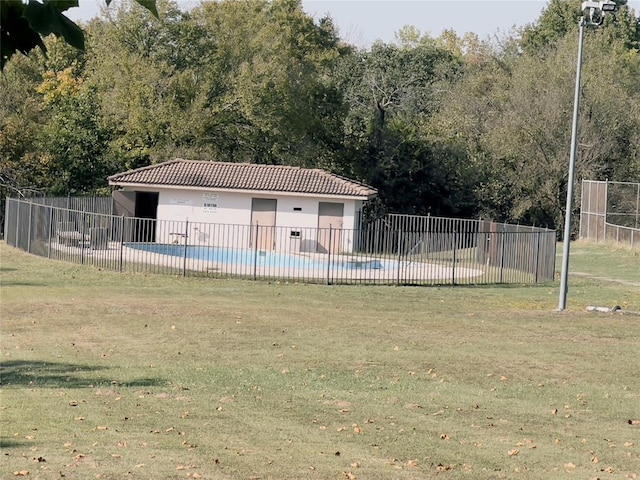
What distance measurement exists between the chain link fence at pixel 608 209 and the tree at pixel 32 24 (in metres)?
47.7

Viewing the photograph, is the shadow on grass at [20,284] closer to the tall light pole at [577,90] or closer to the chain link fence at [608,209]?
the tall light pole at [577,90]

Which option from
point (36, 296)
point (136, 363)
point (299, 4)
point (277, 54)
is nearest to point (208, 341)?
point (136, 363)

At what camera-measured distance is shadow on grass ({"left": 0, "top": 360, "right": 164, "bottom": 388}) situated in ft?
46.9

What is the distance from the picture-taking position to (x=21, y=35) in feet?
11.1

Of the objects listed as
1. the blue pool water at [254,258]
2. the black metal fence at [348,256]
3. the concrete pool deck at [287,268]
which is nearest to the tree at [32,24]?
the black metal fence at [348,256]

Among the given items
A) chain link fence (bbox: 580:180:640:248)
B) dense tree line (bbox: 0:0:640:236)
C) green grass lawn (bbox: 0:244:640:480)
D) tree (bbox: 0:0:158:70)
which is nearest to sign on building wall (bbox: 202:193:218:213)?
dense tree line (bbox: 0:0:640:236)

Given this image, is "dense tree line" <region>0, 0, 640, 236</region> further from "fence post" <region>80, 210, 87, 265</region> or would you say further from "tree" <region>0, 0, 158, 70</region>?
"tree" <region>0, 0, 158, 70</region>

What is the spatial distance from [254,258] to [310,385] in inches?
706

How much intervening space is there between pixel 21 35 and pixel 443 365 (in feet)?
45.8

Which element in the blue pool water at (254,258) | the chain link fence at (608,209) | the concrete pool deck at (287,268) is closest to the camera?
the concrete pool deck at (287,268)

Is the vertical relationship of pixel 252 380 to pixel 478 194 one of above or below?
below

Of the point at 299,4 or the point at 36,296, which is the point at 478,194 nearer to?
the point at 299,4

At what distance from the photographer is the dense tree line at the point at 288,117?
49406mm

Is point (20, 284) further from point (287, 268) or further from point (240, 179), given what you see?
point (240, 179)
